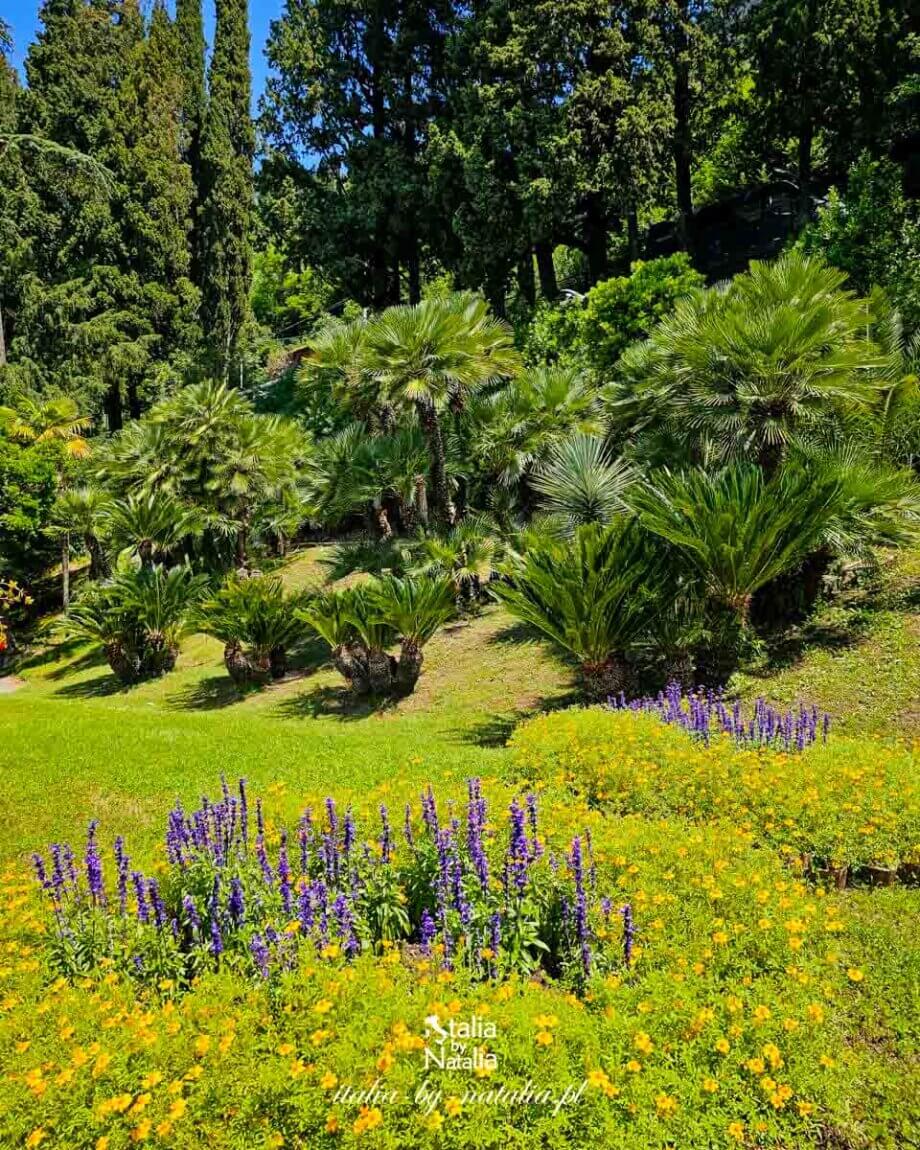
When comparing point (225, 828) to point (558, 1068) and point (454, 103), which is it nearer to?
point (558, 1068)

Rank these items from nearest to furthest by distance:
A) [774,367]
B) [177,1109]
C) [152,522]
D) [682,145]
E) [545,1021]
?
[177,1109] → [545,1021] → [774,367] → [152,522] → [682,145]

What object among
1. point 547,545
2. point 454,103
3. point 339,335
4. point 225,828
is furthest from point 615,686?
point 454,103

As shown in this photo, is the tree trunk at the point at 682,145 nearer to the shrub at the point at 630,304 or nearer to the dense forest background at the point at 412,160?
the dense forest background at the point at 412,160

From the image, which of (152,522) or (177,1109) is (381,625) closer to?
(177,1109)

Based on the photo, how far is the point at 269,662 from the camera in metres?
15.6

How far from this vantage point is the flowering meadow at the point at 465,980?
274 cm

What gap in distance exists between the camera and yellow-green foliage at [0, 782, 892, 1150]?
2.67 meters

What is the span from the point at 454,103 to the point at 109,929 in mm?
31190

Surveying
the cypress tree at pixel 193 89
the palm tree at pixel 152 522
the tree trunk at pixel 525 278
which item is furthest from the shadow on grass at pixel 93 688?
the cypress tree at pixel 193 89

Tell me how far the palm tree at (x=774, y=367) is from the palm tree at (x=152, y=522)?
14170mm

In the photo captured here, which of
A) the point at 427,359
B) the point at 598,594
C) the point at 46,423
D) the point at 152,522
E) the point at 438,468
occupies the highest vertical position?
the point at 46,423

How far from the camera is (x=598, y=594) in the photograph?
9.62 meters

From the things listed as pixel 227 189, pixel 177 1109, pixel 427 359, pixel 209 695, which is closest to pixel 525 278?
pixel 227 189

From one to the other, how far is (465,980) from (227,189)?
1617 inches
